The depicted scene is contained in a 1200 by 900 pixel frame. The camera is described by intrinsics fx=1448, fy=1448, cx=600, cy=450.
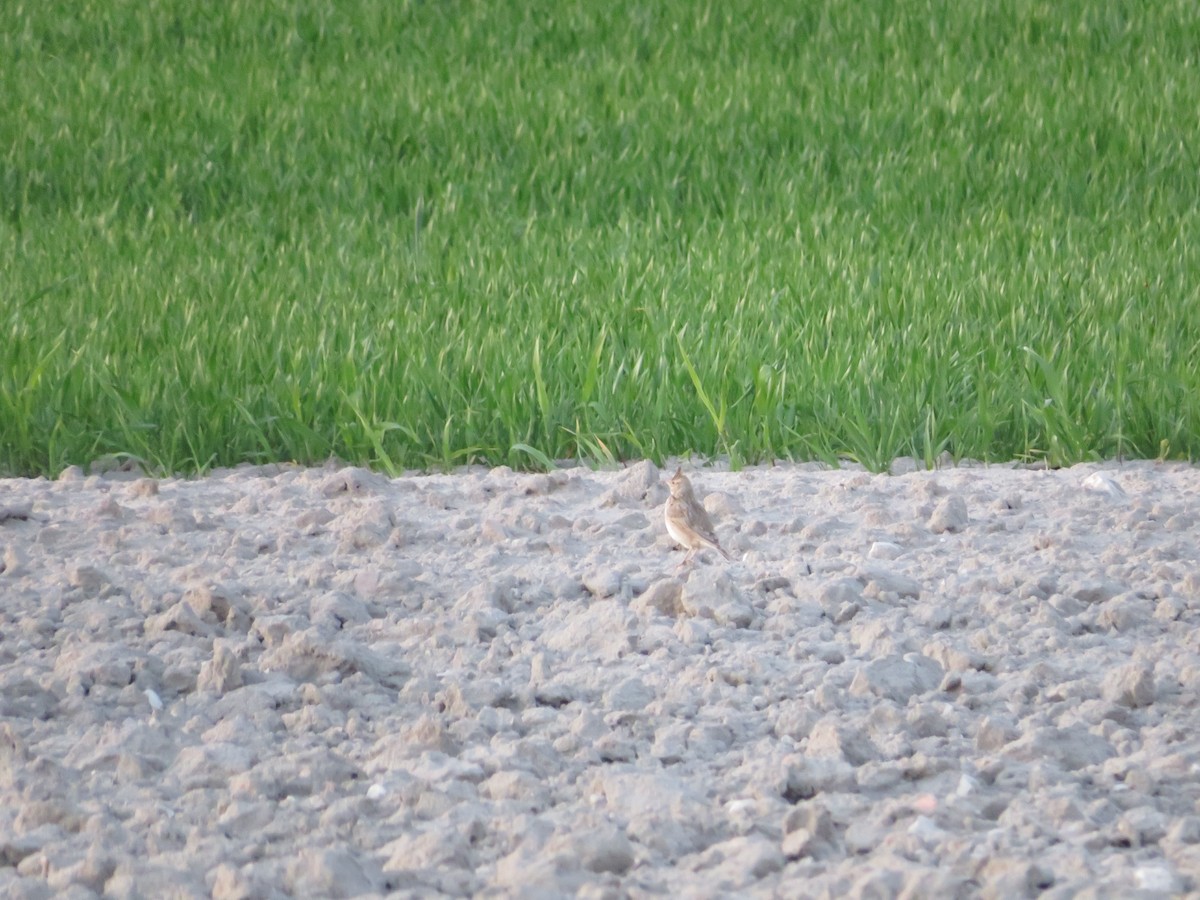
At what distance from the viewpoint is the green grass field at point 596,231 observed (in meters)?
4.07

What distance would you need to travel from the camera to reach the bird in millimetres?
2955

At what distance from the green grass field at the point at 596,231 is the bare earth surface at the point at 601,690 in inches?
23.5

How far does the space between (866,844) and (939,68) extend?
7396mm

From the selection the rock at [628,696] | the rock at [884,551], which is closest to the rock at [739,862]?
the rock at [628,696]

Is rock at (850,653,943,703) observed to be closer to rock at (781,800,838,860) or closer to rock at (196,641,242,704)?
rock at (781,800,838,860)

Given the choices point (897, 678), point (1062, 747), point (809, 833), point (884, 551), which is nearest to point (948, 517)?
point (884, 551)

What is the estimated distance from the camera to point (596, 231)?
6309mm

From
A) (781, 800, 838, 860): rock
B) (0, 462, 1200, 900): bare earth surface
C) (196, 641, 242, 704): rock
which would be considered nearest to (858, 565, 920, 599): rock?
(0, 462, 1200, 900): bare earth surface

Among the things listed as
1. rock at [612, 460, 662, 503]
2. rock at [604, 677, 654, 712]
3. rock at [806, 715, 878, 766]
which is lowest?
rock at [612, 460, 662, 503]

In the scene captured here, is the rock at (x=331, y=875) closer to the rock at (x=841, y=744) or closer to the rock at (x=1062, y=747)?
the rock at (x=841, y=744)

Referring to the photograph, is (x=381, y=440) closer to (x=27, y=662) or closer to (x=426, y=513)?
(x=426, y=513)

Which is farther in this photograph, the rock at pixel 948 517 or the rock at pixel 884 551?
the rock at pixel 948 517

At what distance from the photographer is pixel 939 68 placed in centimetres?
867

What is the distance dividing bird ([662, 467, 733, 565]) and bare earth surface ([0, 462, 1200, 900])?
0.06 meters
